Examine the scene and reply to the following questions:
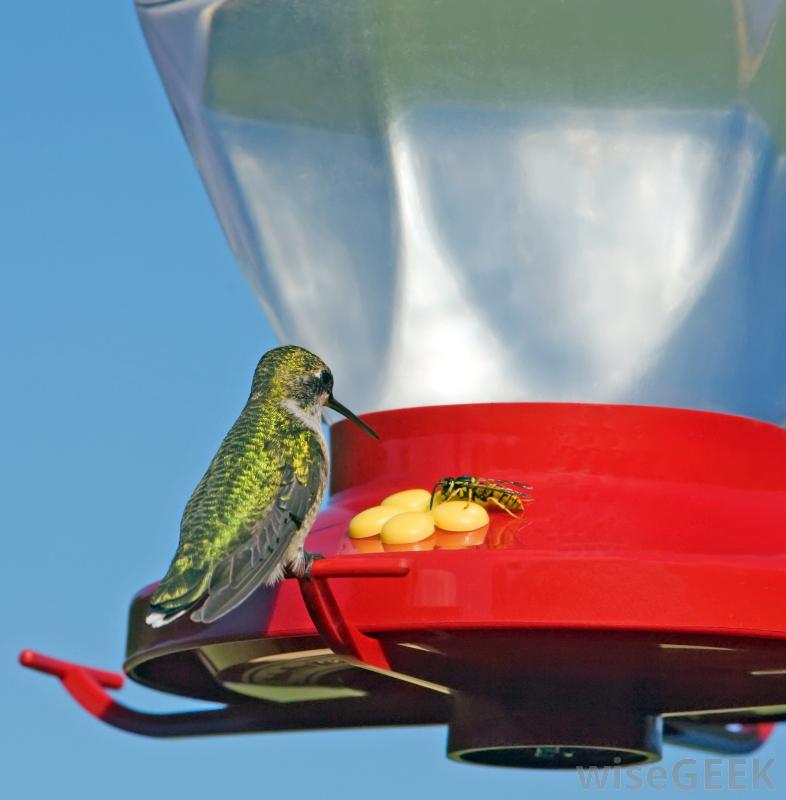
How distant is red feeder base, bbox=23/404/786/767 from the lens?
11.5 ft

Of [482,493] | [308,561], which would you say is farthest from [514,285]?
[308,561]

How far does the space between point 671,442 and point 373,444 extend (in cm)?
74

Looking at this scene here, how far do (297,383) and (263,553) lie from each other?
773 mm

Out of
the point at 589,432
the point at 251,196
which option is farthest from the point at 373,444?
the point at 251,196

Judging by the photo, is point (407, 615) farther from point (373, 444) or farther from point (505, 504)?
point (373, 444)

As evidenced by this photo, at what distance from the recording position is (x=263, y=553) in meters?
3.67

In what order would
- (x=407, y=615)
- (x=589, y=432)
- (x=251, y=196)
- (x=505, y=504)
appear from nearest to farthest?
(x=407, y=615) < (x=505, y=504) < (x=589, y=432) < (x=251, y=196)

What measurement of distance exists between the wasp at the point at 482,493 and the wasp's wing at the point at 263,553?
30cm

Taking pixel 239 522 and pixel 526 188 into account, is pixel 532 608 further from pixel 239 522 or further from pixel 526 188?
pixel 526 188

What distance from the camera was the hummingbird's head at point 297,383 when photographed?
4336 millimetres

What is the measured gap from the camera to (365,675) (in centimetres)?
438

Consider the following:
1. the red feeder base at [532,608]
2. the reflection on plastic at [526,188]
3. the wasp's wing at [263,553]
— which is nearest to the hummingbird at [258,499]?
the wasp's wing at [263,553]

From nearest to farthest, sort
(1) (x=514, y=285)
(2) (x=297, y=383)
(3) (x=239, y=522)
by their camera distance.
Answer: (3) (x=239, y=522)
(2) (x=297, y=383)
(1) (x=514, y=285)

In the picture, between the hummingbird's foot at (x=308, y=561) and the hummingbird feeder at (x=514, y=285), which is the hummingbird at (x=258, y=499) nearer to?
the hummingbird's foot at (x=308, y=561)
